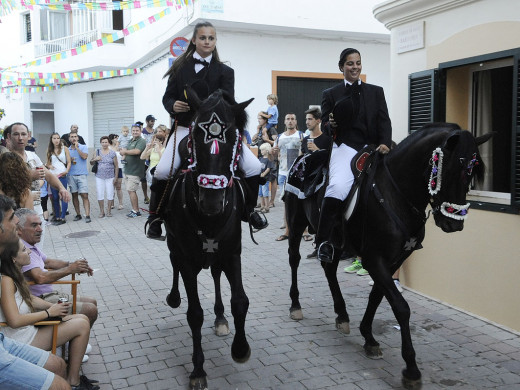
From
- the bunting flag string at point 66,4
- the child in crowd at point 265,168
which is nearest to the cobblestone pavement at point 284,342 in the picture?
the child in crowd at point 265,168

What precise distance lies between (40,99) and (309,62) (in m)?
17.8

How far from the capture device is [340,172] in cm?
509

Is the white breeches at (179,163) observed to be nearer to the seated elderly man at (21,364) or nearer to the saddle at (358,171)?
the saddle at (358,171)

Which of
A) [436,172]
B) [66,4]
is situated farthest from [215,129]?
[66,4]

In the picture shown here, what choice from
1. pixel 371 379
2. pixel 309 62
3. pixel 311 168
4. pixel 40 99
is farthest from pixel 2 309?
pixel 40 99

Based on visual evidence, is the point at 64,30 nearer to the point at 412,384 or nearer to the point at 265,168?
the point at 265,168

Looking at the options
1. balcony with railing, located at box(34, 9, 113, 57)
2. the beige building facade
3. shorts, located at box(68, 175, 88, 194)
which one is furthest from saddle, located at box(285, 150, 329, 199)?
balcony with railing, located at box(34, 9, 113, 57)

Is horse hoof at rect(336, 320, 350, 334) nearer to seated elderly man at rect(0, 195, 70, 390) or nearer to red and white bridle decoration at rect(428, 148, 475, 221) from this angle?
red and white bridle decoration at rect(428, 148, 475, 221)

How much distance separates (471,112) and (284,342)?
3.67 meters

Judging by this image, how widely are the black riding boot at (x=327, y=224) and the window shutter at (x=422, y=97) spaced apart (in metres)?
2.21

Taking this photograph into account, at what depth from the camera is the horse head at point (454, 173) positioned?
13.5 feet

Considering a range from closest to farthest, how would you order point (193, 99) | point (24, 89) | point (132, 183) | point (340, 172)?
point (193, 99) < point (340, 172) < point (132, 183) < point (24, 89)

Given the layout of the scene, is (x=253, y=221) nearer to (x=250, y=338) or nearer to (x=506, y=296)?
(x=250, y=338)

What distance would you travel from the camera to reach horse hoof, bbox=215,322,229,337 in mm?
5559
